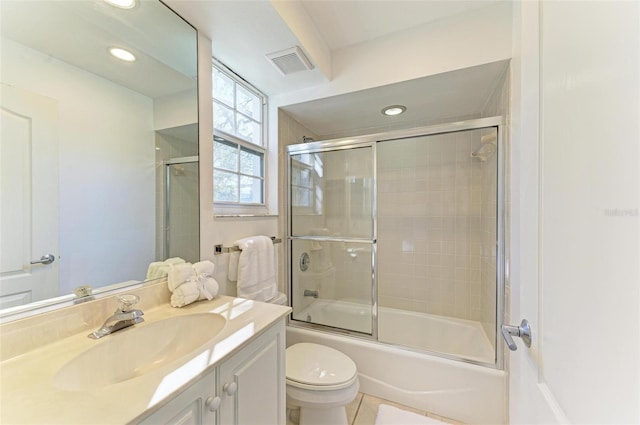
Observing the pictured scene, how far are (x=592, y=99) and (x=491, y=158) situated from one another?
166cm

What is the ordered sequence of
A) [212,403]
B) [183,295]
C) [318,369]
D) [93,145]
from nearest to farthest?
[212,403]
[93,145]
[183,295]
[318,369]

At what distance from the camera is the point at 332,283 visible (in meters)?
2.52

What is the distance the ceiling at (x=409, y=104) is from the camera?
1.60 meters

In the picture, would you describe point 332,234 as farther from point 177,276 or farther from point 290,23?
point 290,23

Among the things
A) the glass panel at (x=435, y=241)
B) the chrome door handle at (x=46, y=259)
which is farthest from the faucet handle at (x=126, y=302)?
the glass panel at (x=435, y=241)

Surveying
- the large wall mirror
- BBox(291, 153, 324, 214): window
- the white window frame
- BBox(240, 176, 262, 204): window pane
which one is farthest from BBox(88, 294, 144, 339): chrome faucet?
BBox(291, 153, 324, 214): window

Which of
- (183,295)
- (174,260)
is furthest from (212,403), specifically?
(174,260)

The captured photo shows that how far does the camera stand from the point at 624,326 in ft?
1.05

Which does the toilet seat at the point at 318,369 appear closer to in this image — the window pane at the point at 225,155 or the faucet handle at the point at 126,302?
the faucet handle at the point at 126,302

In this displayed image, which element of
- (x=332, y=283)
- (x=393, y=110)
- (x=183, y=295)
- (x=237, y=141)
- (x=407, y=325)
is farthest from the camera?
(x=332, y=283)

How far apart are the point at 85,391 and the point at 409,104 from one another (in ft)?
7.60

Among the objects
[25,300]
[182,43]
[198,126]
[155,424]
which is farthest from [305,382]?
[182,43]

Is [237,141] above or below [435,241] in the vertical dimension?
above

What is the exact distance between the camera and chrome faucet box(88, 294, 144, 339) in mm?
850
